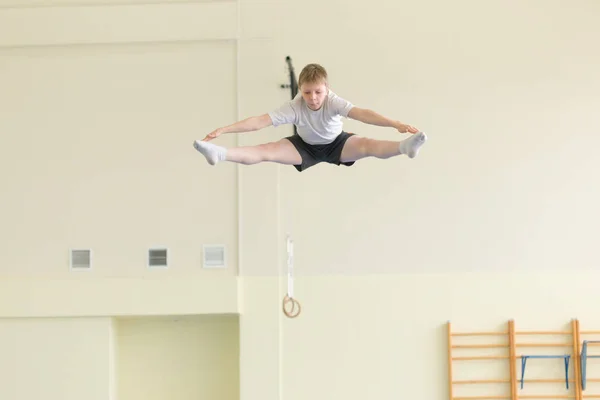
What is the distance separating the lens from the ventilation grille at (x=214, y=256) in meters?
8.36

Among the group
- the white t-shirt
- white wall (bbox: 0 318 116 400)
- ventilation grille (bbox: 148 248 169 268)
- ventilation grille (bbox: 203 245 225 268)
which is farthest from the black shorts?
white wall (bbox: 0 318 116 400)

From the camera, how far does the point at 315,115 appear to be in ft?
18.1

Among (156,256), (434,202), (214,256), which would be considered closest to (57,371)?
(156,256)

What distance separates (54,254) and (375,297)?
2909 millimetres

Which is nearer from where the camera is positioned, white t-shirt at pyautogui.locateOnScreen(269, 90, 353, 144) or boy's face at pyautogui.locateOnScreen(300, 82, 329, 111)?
boy's face at pyautogui.locateOnScreen(300, 82, 329, 111)

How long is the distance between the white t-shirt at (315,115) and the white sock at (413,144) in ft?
1.41

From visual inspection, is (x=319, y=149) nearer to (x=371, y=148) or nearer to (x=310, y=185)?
(x=371, y=148)

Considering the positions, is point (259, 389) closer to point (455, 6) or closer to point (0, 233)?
point (0, 233)

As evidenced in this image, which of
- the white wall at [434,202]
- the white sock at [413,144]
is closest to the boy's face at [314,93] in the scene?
the white sock at [413,144]

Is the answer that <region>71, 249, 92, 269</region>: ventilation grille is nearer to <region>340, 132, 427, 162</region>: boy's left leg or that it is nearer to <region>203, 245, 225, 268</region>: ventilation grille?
<region>203, 245, 225, 268</region>: ventilation grille

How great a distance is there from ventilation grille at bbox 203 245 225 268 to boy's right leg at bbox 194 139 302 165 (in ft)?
9.04

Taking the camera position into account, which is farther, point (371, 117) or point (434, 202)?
point (434, 202)

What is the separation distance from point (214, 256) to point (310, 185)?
1072 mm

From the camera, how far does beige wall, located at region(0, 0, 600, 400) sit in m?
8.21
